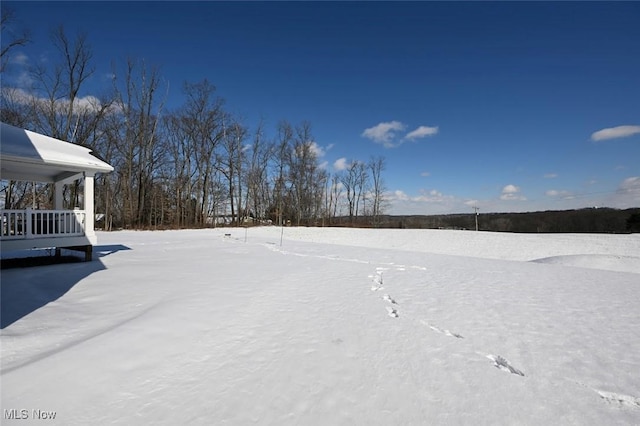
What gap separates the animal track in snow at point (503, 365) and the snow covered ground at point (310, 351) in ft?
0.05

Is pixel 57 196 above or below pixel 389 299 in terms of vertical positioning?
above

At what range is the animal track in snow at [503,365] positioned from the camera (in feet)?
8.46

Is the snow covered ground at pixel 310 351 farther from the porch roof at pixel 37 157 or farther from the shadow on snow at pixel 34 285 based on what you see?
the porch roof at pixel 37 157

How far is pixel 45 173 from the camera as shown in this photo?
874 centimetres

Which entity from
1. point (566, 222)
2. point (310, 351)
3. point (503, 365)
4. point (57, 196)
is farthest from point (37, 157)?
point (566, 222)

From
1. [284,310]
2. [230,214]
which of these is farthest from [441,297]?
[230,214]

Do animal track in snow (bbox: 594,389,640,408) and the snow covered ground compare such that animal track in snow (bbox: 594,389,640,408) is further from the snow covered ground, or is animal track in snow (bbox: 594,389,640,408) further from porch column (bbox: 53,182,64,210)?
porch column (bbox: 53,182,64,210)

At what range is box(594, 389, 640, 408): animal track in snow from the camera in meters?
2.16

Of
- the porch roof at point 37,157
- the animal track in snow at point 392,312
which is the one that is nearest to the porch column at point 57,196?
the porch roof at point 37,157

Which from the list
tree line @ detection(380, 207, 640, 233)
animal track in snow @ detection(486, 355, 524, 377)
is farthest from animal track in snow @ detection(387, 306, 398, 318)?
tree line @ detection(380, 207, 640, 233)

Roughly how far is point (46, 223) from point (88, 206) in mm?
950

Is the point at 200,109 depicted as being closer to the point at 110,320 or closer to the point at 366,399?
the point at 110,320

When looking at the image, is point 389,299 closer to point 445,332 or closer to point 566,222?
point 445,332

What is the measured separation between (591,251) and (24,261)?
2438 cm
